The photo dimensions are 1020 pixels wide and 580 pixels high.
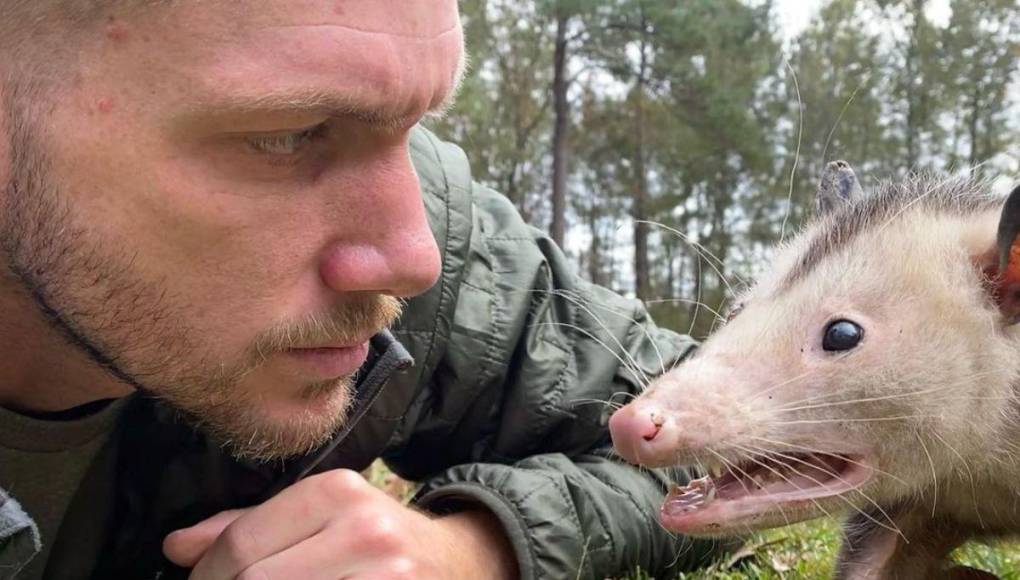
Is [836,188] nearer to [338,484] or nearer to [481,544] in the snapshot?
[481,544]

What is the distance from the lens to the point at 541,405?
238 centimetres

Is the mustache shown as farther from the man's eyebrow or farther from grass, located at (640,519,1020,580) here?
grass, located at (640,519,1020,580)

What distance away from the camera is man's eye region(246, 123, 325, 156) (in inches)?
61.3

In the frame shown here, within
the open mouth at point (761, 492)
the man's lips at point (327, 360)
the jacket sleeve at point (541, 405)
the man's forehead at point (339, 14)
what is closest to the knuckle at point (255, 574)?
the man's lips at point (327, 360)

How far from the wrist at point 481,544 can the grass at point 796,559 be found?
407 mm

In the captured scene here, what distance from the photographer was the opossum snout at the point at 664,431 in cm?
172

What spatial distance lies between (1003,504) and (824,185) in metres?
0.84

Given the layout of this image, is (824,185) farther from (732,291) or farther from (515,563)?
(515,563)

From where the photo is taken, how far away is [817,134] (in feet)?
39.8

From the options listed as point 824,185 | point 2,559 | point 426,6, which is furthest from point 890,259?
point 2,559

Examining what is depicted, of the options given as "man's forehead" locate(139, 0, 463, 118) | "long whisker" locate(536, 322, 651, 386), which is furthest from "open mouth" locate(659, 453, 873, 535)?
"man's forehead" locate(139, 0, 463, 118)

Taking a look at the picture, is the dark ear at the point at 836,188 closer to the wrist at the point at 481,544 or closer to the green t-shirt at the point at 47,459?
the wrist at the point at 481,544

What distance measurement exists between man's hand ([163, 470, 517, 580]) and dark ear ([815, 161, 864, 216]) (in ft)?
3.97

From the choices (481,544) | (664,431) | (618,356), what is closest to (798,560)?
(618,356)
